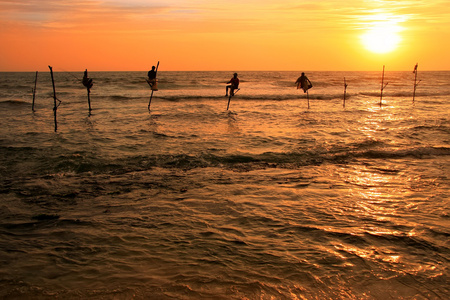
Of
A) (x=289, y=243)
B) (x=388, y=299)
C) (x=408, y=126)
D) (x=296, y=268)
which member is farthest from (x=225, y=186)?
(x=408, y=126)

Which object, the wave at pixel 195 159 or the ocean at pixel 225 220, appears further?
the wave at pixel 195 159

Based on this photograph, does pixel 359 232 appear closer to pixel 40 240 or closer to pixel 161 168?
pixel 40 240

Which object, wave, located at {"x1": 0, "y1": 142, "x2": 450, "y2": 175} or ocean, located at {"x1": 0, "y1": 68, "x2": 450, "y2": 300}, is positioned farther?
wave, located at {"x1": 0, "y1": 142, "x2": 450, "y2": 175}

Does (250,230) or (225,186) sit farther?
(225,186)

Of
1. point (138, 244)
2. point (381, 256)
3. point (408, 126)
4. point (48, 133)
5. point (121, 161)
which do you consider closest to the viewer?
point (381, 256)

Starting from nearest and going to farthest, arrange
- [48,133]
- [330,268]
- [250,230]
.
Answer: [330,268]
[250,230]
[48,133]

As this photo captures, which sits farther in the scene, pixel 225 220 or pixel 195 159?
pixel 195 159

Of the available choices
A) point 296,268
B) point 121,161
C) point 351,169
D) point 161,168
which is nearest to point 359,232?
point 296,268

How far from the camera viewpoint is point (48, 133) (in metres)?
13.3

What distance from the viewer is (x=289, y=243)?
14.8 feet

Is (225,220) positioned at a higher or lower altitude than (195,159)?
lower

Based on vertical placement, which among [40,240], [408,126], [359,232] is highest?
[408,126]

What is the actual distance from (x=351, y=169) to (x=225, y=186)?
3343mm

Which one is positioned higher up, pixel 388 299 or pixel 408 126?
pixel 408 126
